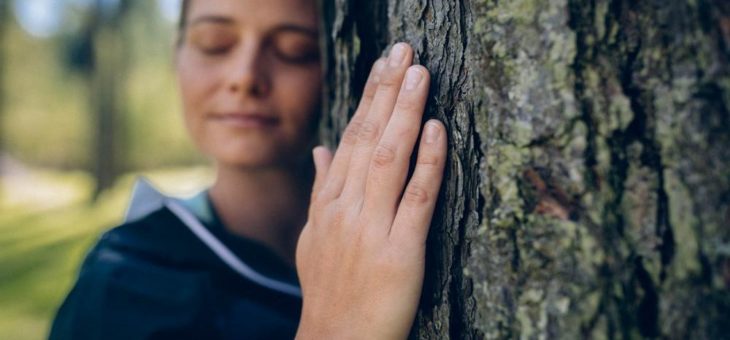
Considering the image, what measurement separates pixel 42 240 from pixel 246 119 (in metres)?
8.93

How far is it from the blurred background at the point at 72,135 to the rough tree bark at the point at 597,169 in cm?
568

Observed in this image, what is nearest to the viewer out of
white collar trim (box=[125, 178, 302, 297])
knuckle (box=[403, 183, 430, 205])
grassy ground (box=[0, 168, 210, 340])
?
knuckle (box=[403, 183, 430, 205])

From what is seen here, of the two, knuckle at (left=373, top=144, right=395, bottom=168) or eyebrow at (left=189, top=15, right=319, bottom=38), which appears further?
eyebrow at (left=189, top=15, right=319, bottom=38)

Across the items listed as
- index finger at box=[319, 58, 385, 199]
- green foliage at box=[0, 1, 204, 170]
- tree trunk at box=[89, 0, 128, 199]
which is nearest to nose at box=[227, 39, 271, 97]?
index finger at box=[319, 58, 385, 199]

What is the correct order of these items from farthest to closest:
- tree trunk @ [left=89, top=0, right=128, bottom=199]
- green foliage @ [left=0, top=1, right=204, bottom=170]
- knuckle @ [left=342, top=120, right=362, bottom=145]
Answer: green foliage @ [left=0, top=1, right=204, bottom=170], tree trunk @ [left=89, top=0, right=128, bottom=199], knuckle @ [left=342, top=120, right=362, bottom=145]

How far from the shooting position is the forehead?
1.89 m

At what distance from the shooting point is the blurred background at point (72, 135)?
8.05 m

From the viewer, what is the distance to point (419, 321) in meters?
1.22

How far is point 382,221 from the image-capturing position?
3.87 ft

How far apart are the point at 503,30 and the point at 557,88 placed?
0.14m

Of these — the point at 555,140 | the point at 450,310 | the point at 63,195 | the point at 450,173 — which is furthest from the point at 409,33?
the point at 63,195

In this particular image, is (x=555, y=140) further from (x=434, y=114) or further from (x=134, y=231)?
(x=134, y=231)

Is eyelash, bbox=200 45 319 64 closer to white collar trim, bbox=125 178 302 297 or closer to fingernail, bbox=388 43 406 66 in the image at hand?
white collar trim, bbox=125 178 302 297

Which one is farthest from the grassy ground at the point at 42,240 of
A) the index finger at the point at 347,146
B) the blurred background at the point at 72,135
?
the index finger at the point at 347,146
